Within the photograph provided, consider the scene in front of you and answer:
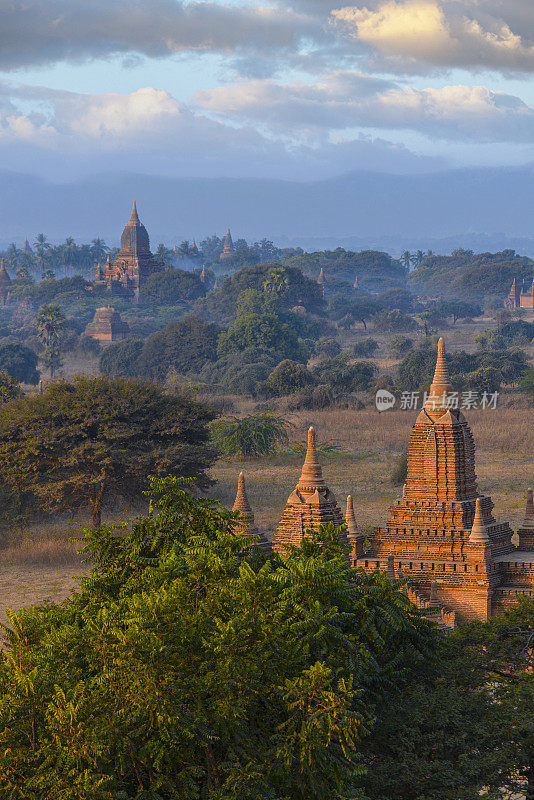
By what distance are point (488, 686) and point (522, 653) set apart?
155cm

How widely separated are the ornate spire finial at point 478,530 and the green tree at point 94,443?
57.8 ft

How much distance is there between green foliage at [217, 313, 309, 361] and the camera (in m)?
108

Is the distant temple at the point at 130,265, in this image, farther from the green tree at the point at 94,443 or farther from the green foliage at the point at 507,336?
the green tree at the point at 94,443

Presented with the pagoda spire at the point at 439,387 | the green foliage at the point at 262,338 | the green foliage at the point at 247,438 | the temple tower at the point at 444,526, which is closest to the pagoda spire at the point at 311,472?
the temple tower at the point at 444,526

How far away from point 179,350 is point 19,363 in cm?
1543

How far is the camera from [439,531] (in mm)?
29500

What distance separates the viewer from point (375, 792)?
54.4 feet

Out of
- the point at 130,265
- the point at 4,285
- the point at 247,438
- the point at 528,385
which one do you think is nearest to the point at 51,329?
the point at 528,385

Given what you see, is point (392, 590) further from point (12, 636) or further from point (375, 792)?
point (12, 636)

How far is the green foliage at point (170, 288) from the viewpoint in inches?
6727

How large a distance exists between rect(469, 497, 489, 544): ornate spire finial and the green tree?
1762 centimetres

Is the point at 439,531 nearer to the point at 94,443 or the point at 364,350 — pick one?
the point at 94,443

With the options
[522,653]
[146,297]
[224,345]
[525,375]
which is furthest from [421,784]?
[146,297]

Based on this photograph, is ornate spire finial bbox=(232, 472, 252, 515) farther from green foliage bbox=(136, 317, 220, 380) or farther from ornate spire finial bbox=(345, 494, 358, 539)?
green foliage bbox=(136, 317, 220, 380)
